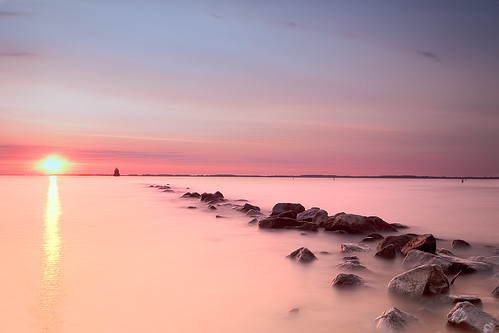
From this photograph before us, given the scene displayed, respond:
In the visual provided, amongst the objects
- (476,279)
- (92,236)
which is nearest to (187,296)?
(476,279)

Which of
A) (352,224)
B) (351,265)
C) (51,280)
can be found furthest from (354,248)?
(51,280)

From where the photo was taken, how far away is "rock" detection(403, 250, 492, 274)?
11297 millimetres

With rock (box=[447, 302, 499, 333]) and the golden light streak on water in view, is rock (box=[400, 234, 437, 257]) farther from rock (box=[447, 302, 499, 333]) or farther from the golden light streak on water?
the golden light streak on water

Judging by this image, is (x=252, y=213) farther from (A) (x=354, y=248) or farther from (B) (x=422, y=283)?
(B) (x=422, y=283)

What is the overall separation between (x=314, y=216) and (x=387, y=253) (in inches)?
367

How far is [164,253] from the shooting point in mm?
14594

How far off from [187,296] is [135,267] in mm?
3498

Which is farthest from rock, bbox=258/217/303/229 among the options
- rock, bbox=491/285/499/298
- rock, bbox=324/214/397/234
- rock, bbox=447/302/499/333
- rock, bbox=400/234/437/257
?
rock, bbox=447/302/499/333

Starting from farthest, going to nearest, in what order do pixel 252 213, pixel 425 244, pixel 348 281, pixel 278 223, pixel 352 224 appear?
pixel 252 213
pixel 278 223
pixel 352 224
pixel 425 244
pixel 348 281

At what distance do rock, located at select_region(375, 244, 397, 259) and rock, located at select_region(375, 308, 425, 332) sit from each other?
617 centimetres

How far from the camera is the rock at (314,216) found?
72.0 ft

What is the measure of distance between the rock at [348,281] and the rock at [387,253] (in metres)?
3.55

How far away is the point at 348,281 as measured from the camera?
10.1 meters

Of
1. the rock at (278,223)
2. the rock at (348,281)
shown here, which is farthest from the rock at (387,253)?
the rock at (278,223)
